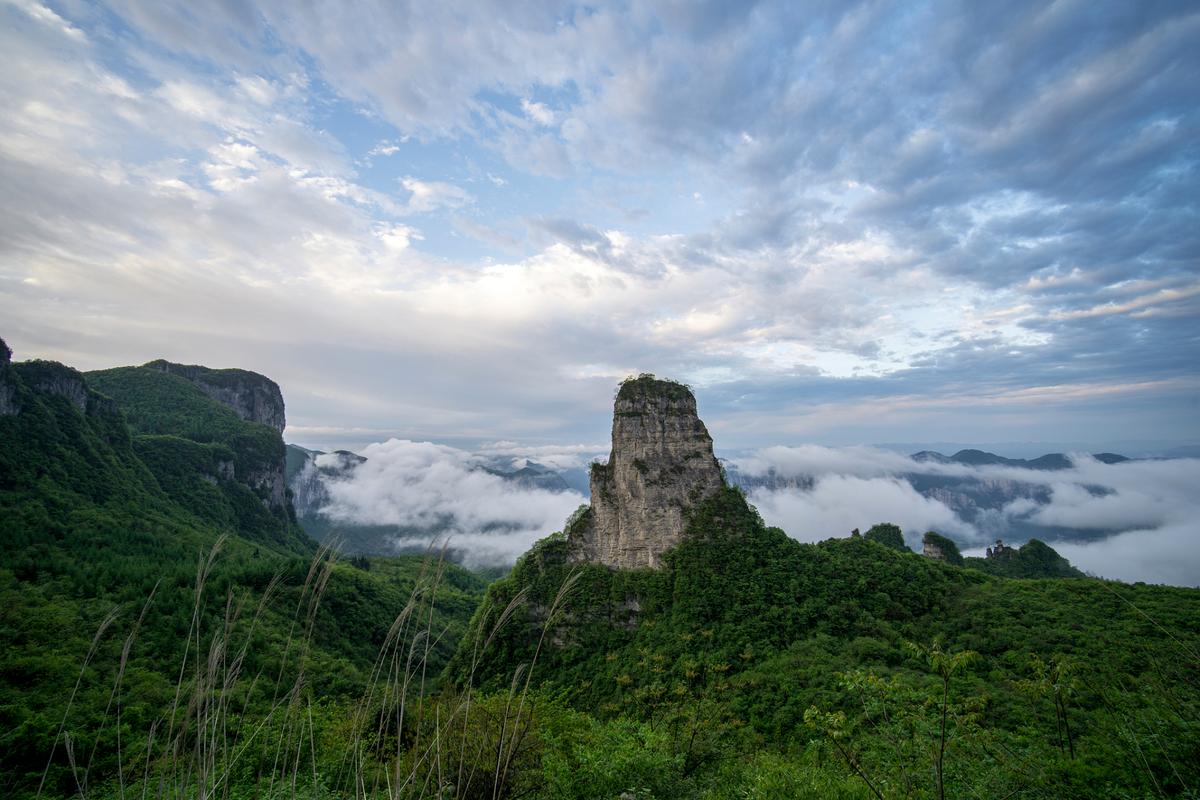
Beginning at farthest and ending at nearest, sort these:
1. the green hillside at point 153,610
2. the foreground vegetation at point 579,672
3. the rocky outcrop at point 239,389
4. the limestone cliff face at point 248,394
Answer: the rocky outcrop at point 239,389
the limestone cliff face at point 248,394
the foreground vegetation at point 579,672
the green hillside at point 153,610

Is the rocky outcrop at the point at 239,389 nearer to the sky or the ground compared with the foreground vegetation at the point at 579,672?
nearer to the sky

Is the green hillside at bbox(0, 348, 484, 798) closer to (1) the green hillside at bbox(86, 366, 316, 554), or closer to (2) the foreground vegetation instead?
(2) the foreground vegetation

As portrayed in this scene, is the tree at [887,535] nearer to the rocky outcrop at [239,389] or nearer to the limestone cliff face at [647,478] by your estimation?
the limestone cliff face at [647,478]

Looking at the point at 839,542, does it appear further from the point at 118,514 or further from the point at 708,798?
the point at 118,514

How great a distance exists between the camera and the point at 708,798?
53.7ft

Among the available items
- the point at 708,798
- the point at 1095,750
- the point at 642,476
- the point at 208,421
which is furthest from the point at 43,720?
the point at 208,421

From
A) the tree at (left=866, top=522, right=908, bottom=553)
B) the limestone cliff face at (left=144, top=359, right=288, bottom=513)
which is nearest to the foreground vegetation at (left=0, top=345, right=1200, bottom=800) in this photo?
the tree at (left=866, top=522, right=908, bottom=553)

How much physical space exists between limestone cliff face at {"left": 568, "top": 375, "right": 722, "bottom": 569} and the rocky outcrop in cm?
15645

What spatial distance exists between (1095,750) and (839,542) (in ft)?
142

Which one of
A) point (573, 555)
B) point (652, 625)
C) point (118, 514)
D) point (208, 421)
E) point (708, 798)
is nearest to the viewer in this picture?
point (708, 798)

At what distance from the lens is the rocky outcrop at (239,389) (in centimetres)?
16562

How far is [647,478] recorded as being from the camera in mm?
52500

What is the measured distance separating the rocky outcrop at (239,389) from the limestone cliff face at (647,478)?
15645cm

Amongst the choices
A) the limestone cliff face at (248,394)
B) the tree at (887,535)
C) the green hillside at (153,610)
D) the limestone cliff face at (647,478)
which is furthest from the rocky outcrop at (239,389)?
the tree at (887,535)
